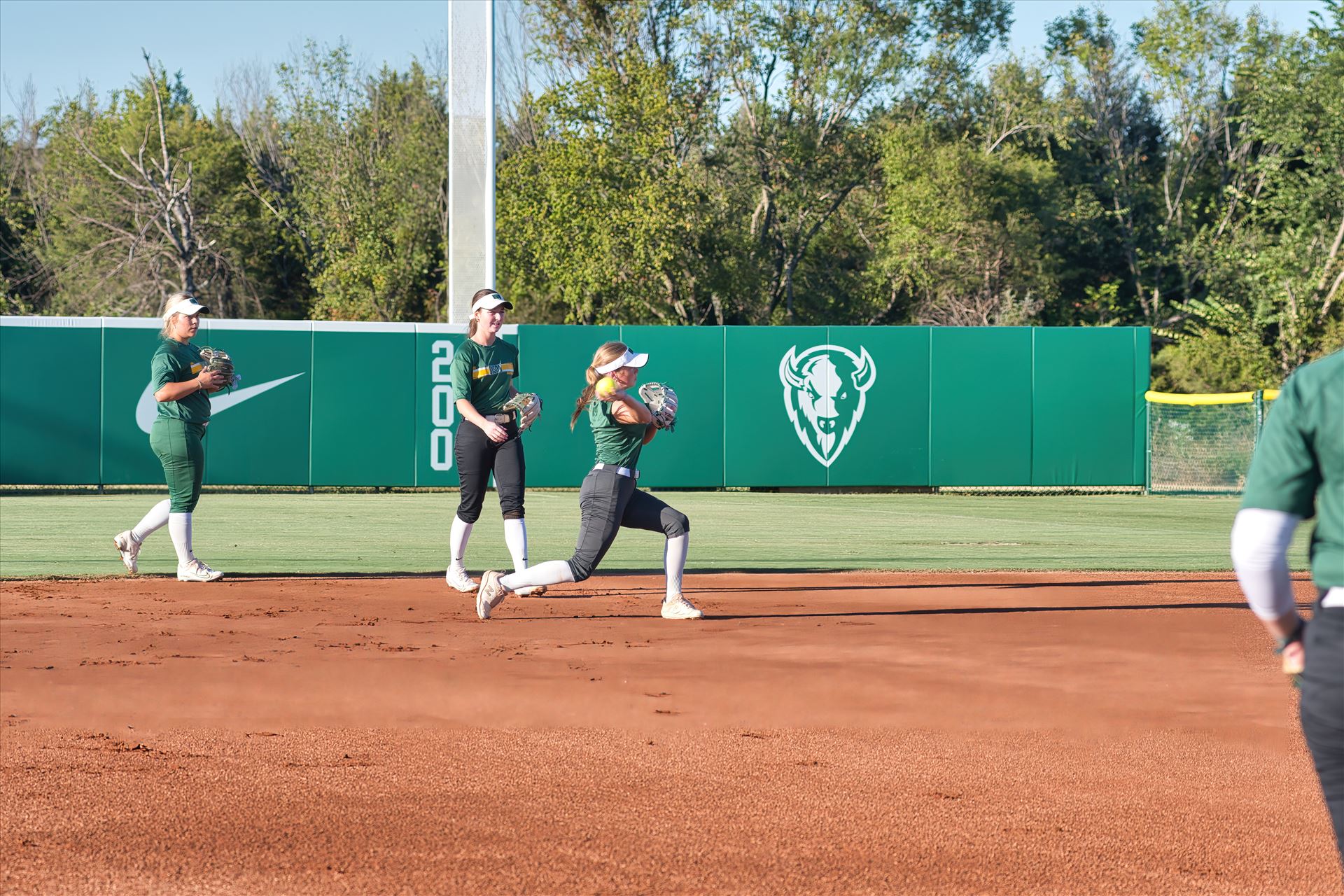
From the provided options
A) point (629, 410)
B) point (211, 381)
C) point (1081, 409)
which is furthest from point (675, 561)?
point (1081, 409)

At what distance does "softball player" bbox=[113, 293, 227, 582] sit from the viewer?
9578 mm

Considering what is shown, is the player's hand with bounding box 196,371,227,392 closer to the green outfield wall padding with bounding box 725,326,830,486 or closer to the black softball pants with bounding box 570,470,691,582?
the black softball pants with bounding box 570,470,691,582

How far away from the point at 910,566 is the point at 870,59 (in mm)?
27891

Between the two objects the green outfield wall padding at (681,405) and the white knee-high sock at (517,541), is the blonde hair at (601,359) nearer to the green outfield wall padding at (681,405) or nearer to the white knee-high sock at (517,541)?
the white knee-high sock at (517,541)

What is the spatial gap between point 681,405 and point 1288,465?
818 inches

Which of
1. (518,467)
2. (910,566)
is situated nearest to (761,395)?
(910,566)

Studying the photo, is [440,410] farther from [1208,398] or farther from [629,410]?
[629,410]

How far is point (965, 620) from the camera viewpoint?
8.70 metres

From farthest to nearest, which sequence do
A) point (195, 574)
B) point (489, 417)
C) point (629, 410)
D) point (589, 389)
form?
point (195, 574) < point (489, 417) < point (589, 389) < point (629, 410)

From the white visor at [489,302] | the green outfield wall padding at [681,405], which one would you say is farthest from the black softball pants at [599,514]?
the green outfield wall padding at [681,405]

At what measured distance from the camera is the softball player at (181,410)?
9.58 m

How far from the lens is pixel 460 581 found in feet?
31.5

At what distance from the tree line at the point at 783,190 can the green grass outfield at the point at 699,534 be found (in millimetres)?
12424

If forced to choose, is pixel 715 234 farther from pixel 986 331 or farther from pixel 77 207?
pixel 77 207
